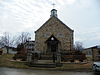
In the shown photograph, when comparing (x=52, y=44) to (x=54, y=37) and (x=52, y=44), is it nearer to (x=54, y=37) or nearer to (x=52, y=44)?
(x=52, y=44)

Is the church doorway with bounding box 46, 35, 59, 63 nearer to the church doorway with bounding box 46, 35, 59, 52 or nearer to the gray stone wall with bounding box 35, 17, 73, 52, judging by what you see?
the church doorway with bounding box 46, 35, 59, 52

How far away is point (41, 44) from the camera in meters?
39.0

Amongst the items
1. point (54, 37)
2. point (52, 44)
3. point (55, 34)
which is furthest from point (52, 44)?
point (55, 34)

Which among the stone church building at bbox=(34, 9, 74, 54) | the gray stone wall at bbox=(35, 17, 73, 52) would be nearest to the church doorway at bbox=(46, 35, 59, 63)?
the stone church building at bbox=(34, 9, 74, 54)

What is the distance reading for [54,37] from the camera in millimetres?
37625

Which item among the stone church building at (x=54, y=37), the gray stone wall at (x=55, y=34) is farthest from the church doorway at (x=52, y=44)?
the gray stone wall at (x=55, y=34)

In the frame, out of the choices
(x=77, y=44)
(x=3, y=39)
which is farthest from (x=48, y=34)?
(x=77, y=44)

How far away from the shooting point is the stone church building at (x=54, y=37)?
37.7 m

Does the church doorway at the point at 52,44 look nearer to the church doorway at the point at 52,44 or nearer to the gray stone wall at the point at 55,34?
the church doorway at the point at 52,44

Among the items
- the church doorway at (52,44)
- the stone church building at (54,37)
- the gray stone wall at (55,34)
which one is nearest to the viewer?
the church doorway at (52,44)

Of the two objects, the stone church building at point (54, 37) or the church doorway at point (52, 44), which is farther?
the stone church building at point (54, 37)

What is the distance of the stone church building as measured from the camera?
124 feet

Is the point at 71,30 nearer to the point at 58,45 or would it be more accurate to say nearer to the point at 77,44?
the point at 58,45

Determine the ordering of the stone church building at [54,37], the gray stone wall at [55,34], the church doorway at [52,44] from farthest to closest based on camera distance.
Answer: the gray stone wall at [55,34], the stone church building at [54,37], the church doorway at [52,44]
